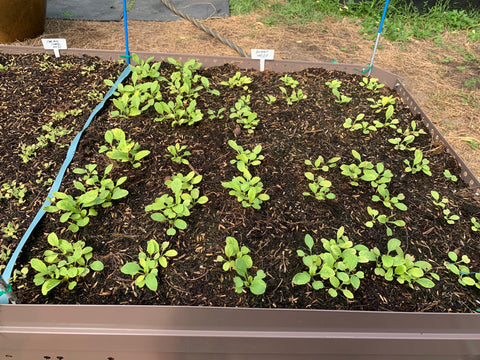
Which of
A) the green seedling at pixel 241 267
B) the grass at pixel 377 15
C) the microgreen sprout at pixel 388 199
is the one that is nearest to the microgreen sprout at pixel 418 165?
the microgreen sprout at pixel 388 199

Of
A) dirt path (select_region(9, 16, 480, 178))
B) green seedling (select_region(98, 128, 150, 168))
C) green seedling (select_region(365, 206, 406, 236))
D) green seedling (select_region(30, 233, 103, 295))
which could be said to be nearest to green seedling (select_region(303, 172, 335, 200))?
green seedling (select_region(365, 206, 406, 236))

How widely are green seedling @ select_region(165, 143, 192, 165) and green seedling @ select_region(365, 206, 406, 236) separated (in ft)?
3.00

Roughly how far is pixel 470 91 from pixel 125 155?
3.25 metres

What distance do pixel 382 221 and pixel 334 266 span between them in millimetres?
370

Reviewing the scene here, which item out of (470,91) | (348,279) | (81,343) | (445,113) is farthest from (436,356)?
(470,91)

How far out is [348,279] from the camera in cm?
121

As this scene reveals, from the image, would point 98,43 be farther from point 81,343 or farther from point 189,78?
point 81,343

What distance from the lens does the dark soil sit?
1.25 meters

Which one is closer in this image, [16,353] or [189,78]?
[16,353]

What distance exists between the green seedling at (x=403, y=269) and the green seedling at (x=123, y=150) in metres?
1.17

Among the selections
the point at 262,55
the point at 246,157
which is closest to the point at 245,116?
the point at 246,157

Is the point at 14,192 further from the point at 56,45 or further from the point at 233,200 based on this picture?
the point at 56,45

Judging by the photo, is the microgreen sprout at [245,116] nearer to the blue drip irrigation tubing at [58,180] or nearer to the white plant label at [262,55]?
the white plant label at [262,55]

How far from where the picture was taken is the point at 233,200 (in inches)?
61.1
